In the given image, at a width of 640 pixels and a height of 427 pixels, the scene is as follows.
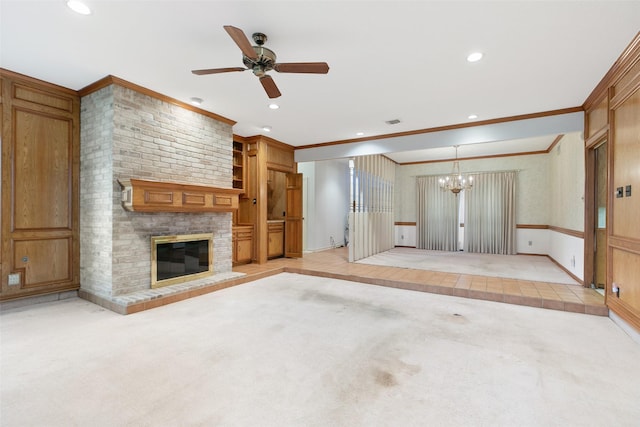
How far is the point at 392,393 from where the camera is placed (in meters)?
1.94

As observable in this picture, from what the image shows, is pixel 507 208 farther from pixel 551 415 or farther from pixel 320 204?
pixel 551 415

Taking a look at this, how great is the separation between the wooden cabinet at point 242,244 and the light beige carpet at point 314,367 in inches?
88.4

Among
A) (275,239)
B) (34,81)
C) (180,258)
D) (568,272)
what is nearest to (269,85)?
(180,258)

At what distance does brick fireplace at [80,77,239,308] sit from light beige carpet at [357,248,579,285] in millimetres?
4181

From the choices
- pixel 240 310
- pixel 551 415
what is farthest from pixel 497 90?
pixel 240 310

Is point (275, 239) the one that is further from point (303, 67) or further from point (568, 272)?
point (568, 272)

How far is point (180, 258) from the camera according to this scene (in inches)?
173

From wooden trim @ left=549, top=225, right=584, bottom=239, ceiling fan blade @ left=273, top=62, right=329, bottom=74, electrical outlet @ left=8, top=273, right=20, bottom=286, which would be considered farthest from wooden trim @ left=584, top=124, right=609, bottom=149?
electrical outlet @ left=8, top=273, right=20, bottom=286

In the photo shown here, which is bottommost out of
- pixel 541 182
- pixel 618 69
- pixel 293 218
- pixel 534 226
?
pixel 534 226

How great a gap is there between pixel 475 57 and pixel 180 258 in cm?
456

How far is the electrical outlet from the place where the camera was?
3477 millimetres

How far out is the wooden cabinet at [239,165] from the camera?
20.8 ft

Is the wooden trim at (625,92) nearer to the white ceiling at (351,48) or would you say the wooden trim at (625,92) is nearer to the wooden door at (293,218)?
the white ceiling at (351,48)

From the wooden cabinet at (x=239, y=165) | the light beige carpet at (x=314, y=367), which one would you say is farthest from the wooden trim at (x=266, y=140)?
the light beige carpet at (x=314, y=367)
